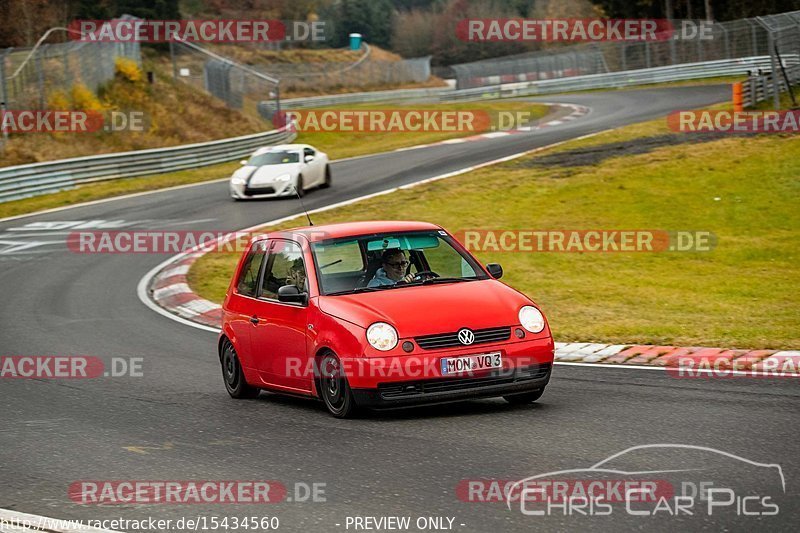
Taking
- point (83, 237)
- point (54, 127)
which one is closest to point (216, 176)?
point (54, 127)

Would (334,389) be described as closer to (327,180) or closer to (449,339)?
(449,339)

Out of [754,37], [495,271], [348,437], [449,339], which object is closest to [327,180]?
[495,271]

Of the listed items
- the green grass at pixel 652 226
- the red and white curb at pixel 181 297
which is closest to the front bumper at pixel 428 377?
the green grass at pixel 652 226

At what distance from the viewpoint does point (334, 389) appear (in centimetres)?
885

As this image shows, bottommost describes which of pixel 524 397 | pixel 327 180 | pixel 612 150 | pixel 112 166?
pixel 112 166

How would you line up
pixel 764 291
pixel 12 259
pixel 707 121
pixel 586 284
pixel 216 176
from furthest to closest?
pixel 216 176
pixel 707 121
pixel 12 259
pixel 586 284
pixel 764 291

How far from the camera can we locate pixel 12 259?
22.7 metres

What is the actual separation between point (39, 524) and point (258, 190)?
23402 millimetres

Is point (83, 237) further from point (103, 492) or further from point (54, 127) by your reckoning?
point (103, 492)

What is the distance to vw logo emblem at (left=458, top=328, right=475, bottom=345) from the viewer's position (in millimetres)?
8477

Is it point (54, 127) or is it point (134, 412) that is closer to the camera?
point (134, 412)

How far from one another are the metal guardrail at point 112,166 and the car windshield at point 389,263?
77.1 ft

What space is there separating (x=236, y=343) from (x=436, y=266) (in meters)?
1.99

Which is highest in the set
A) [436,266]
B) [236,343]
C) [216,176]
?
[436,266]
